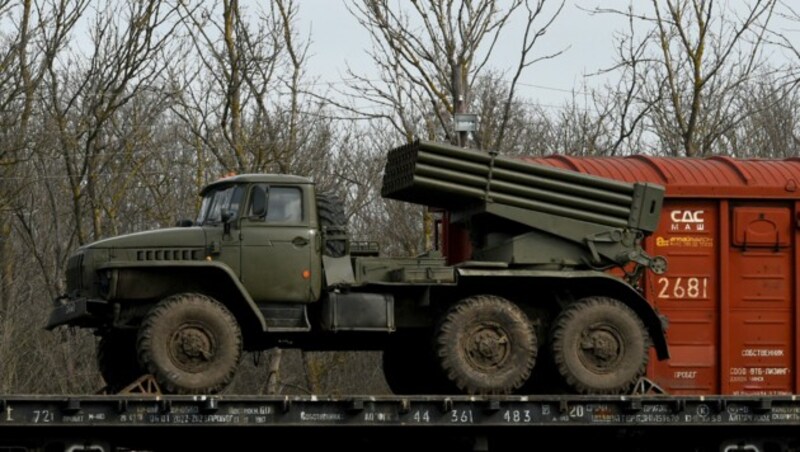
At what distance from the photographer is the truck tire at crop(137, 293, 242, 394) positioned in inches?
551

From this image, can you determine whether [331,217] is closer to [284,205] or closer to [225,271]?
[284,205]

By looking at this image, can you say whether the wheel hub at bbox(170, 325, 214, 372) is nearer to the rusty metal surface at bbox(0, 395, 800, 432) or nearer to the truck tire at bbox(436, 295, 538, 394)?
the rusty metal surface at bbox(0, 395, 800, 432)

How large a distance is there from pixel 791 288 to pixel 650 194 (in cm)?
212

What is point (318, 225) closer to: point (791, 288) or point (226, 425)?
point (226, 425)

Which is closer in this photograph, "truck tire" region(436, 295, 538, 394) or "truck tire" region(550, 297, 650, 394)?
"truck tire" region(436, 295, 538, 394)

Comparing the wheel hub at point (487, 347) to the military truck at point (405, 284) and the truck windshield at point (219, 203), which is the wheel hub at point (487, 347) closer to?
the military truck at point (405, 284)

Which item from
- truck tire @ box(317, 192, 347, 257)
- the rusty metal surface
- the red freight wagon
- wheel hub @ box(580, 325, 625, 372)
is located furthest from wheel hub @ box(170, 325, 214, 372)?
the red freight wagon

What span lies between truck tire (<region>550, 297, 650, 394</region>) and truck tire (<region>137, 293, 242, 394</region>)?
3.17 metres

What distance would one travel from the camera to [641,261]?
15.3 metres

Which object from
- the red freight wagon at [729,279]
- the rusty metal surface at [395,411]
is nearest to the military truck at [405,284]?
the rusty metal surface at [395,411]

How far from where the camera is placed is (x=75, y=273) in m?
14.8
